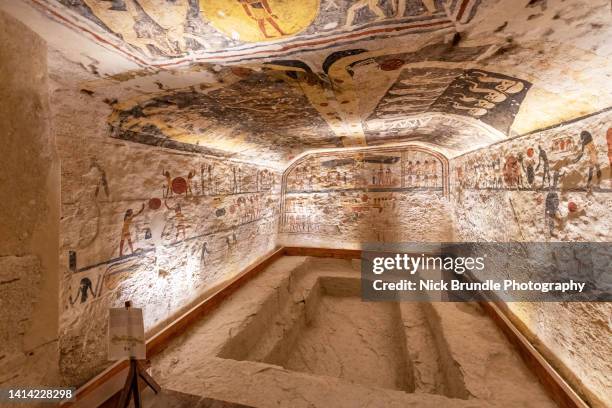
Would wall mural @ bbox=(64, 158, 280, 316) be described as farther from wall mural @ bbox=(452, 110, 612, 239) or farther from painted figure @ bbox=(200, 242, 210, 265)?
wall mural @ bbox=(452, 110, 612, 239)

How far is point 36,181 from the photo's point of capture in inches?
55.3

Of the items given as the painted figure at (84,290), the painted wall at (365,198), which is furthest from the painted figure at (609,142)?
the painted wall at (365,198)

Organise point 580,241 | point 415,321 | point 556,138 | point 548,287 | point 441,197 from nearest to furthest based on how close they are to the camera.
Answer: point 580,241
point 556,138
point 548,287
point 415,321
point 441,197

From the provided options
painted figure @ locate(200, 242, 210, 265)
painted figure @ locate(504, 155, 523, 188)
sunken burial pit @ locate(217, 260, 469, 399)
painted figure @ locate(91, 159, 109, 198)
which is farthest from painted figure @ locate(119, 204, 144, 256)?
painted figure @ locate(504, 155, 523, 188)

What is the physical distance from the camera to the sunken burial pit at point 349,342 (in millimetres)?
3470

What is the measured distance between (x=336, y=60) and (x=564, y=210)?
2506mm

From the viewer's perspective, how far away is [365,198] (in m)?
6.80

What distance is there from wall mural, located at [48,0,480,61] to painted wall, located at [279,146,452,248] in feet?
17.2

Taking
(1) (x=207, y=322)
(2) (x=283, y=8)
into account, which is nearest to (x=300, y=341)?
(1) (x=207, y=322)

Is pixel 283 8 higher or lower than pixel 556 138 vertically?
higher

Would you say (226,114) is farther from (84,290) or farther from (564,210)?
(564,210)

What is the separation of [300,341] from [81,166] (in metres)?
4.04

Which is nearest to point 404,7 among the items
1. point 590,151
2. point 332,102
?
point 332,102

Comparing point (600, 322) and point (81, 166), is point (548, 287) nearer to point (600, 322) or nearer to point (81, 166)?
point (600, 322)
